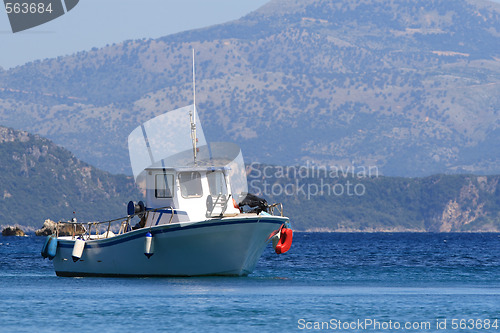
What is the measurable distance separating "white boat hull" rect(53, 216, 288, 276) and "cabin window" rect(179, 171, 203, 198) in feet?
10.4

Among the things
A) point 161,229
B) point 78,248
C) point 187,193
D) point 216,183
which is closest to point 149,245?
point 161,229

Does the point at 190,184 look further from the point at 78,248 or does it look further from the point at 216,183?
the point at 78,248

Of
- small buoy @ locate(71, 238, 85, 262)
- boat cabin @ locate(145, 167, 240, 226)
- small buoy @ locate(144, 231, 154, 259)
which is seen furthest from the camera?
small buoy @ locate(71, 238, 85, 262)

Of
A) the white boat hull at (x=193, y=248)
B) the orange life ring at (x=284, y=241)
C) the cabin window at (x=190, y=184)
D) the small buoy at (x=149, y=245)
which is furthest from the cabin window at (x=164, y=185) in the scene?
the orange life ring at (x=284, y=241)

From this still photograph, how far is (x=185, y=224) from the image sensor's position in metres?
58.3

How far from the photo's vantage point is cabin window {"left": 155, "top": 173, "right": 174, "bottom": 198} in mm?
61312

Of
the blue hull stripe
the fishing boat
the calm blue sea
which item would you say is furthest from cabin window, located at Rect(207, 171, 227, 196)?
the calm blue sea

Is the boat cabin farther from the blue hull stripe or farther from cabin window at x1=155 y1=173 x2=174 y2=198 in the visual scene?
the blue hull stripe

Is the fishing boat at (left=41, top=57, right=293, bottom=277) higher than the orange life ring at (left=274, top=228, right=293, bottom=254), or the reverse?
the fishing boat at (left=41, top=57, right=293, bottom=277)

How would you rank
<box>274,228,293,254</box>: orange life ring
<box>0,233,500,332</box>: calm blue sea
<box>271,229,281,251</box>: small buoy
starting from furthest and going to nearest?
<box>271,229,281,251</box>: small buoy → <box>274,228,293,254</box>: orange life ring → <box>0,233,500,332</box>: calm blue sea

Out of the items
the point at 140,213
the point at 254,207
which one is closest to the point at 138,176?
the point at 140,213

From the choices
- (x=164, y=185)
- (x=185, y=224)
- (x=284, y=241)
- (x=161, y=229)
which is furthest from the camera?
(x=284, y=241)

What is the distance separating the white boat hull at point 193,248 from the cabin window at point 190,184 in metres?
3.17

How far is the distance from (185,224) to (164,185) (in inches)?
165
